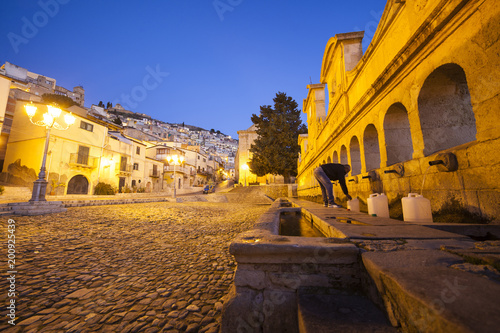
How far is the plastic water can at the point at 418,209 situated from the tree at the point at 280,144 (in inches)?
874

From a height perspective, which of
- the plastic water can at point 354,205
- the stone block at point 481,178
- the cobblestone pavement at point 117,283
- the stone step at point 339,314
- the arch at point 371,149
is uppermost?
the arch at point 371,149

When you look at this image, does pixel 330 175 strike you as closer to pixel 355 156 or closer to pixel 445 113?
pixel 355 156

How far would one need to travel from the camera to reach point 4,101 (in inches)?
593

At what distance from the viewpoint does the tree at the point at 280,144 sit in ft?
84.0

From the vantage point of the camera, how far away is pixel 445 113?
12.6 ft

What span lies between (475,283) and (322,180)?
5.18 meters

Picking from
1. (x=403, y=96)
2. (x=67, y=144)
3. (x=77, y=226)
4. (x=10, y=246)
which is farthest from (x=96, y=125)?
(x=403, y=96)

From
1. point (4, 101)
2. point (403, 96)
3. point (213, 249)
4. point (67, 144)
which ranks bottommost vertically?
point (213, 249)

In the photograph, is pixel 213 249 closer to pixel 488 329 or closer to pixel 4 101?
pixel 488 329

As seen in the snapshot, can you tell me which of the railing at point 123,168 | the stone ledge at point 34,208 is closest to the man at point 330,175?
the stone ledge at point 34,208

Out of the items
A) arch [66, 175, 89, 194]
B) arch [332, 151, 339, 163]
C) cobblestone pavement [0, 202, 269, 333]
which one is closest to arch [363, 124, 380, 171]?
arch [332, 151, 339, 163]

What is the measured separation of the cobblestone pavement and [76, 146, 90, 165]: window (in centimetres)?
2092

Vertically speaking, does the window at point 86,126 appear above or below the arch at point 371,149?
above

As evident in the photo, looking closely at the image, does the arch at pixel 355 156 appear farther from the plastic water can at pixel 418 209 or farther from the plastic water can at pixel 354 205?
the plastic water can at pixel 418 209
